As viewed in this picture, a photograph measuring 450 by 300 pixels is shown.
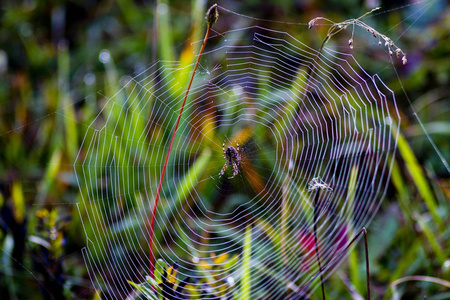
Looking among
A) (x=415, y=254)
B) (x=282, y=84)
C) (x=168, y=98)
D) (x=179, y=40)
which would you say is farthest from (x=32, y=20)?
(x=415, y=254)

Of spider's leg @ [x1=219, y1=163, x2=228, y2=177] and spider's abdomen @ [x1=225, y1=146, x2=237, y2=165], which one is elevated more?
spider's abdomen @ [x1=225, y1=146, x2=237, y2=165]

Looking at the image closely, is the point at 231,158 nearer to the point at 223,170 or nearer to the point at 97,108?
the point at 223,170

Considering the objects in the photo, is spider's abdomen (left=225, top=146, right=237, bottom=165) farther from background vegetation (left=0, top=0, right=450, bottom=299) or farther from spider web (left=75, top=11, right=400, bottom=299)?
background vegetation (left=0, top=0, right=450, bottom=299)

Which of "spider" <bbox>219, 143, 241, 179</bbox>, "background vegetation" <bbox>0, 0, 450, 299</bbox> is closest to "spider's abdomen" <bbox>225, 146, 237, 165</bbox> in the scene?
"spider" <bbox>219, 143, 241, 179</bbox>

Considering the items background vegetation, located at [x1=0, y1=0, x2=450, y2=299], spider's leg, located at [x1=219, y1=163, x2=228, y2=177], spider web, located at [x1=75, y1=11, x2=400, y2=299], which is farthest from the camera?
spider's leg, located at [x1=219, y1=163, x2=228, y2=177]

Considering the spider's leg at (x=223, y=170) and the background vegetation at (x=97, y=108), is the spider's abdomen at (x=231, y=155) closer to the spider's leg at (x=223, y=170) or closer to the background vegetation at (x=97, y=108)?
the spider's leg at (x=223, y=170)

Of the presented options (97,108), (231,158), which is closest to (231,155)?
(231,158)

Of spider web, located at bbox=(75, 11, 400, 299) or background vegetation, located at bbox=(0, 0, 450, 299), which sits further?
spider web, located at bbox=(75, 11, 400, 299)

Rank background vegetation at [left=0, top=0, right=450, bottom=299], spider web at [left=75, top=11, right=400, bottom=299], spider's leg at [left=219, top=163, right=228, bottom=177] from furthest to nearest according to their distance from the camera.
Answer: spider's leg at [left=219, top=163, right=228, bottom=177], spider web at [left=75, top=11, right=400, bottom=299], background vegetation at [left=0, top=0, right=450, bottom=299]
